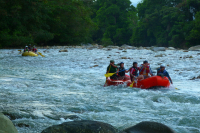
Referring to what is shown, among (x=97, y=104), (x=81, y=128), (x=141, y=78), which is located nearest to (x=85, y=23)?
(x=141, y=78)

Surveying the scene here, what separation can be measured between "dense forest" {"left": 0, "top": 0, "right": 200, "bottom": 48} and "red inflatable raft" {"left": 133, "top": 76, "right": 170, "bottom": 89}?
22926 millimetres

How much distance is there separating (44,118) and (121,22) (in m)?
57.0

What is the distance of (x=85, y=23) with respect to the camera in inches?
1588

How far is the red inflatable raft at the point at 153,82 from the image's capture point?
850 centimetres

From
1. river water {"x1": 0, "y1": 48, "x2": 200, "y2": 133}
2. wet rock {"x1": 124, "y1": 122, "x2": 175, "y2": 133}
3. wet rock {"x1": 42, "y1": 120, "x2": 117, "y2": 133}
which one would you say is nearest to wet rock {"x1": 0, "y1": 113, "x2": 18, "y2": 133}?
wet rock {"x1": 42, "y1": 120, "x2": 117, "y2": 133}

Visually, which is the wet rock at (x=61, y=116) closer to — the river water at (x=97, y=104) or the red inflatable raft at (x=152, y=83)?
the river water at (x=97, y=104)

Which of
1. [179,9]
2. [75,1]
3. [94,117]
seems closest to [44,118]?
[94,117]

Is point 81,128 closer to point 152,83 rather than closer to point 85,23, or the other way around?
point 152,83

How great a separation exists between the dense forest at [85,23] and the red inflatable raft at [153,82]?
75.2 ft

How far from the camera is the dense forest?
30188mm

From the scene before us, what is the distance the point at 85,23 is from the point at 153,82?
32.8 meters

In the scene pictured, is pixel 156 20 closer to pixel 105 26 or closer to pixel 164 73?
pixel 105 26

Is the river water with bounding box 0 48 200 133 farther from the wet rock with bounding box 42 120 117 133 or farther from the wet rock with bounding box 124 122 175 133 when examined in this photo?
the wet rock with bounding box 42 120 117 133

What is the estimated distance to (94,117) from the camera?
552 centimetres
